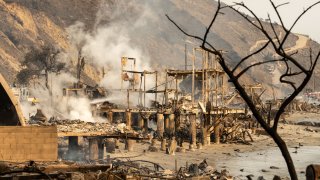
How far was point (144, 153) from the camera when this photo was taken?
87.9ft

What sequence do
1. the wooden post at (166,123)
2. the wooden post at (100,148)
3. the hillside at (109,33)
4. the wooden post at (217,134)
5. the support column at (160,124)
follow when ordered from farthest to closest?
the hillside at (109,33) → the wooden post at (166,123) → the wooden post at (217,134) → the support column at (160,124) → the wooden post at (100,148)

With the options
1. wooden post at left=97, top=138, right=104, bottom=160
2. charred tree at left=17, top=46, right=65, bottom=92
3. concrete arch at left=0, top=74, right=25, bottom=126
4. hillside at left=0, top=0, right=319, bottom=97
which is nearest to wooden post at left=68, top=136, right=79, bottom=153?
wooden post at left=97, top=138, right=104, bottom=160

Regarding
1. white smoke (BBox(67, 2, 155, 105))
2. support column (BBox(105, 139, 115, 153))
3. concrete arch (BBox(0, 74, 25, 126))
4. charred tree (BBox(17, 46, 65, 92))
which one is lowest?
support column (BBox(105, 139, 115, 153))

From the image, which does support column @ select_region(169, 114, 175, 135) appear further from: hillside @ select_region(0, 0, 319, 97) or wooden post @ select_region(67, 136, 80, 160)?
hillside @ select_region(0, 0, 319, 97)

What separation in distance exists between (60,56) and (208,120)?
37150 mm

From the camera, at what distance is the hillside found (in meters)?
66.3

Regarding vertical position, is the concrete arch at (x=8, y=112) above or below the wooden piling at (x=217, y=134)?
above

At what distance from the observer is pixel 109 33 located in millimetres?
84312

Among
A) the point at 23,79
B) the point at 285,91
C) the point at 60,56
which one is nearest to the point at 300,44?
the point at 285,91

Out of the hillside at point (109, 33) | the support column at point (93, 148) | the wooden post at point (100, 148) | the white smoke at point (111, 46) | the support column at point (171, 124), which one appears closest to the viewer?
the support column at point (93, 148)

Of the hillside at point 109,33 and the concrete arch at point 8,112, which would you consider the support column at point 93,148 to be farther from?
the hillside at point 109,33

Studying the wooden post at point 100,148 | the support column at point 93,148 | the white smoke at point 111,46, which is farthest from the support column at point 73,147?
the white smoke at point 111,46

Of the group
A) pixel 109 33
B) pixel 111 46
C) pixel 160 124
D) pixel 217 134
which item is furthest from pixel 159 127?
pixel 109 33

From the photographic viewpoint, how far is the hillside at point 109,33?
66312 millimetres
